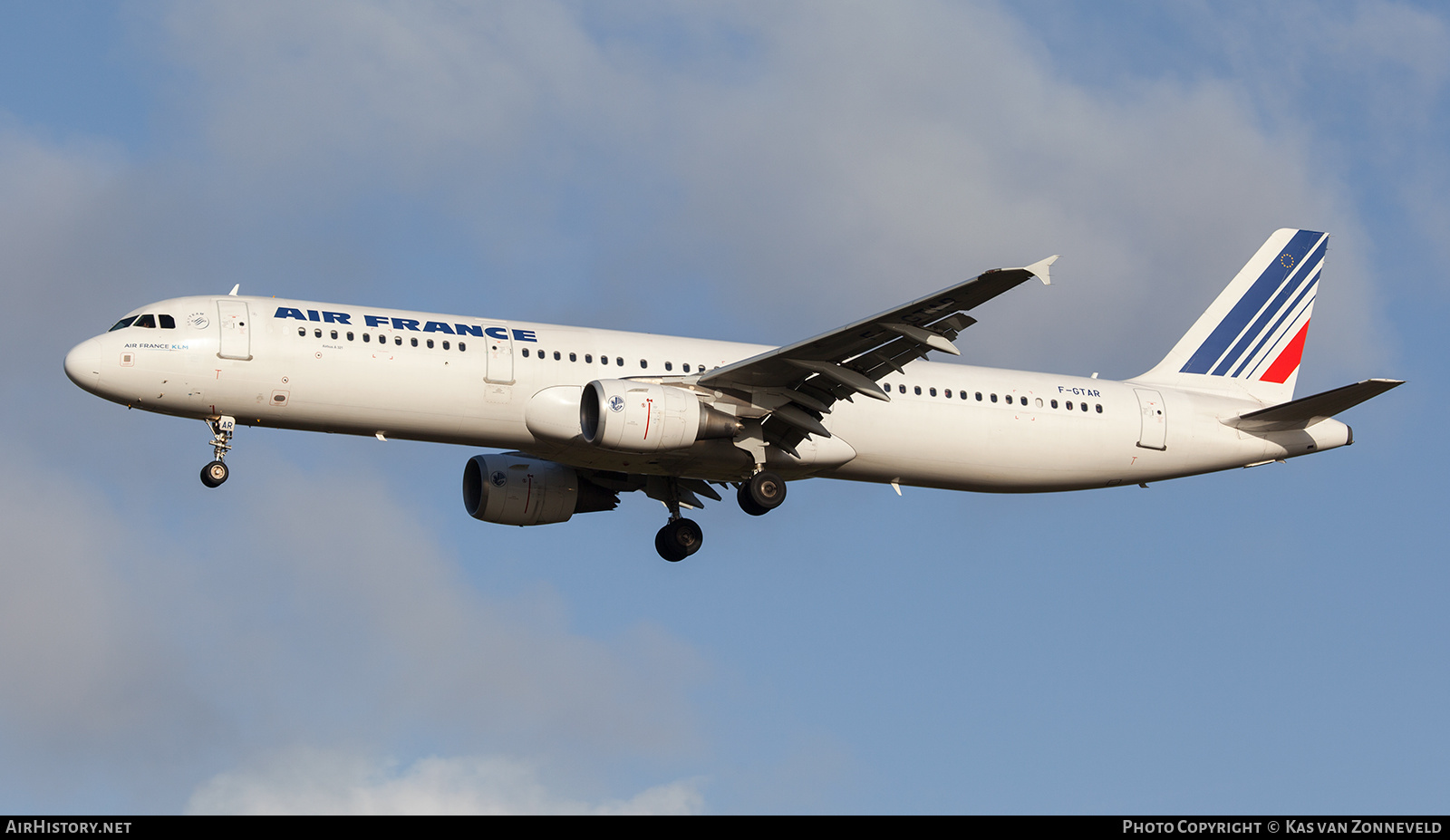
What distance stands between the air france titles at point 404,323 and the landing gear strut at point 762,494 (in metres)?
5.76

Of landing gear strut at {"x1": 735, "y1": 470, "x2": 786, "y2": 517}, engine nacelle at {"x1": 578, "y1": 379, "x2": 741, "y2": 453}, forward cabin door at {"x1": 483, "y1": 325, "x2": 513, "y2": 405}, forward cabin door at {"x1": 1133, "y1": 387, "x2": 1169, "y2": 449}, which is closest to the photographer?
engine nacelle at {"x1": 578, "y1": 379, "x2": 741, "y2": 453}

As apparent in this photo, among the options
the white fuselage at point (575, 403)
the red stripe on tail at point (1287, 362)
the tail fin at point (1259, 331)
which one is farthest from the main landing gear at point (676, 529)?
the red stripe on tail at point (1287, 362)

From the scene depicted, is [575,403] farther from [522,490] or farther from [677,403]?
[522,490]

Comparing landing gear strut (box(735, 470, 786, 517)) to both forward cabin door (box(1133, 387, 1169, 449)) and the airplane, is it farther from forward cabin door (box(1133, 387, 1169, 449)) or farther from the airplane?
forward cabin door (box(1133, 387, 1169, 449))

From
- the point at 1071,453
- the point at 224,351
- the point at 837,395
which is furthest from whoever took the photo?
the point at 1071,453

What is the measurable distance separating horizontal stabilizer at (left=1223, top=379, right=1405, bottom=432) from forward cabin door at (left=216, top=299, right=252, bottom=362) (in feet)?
75.5

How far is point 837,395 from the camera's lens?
3728cm

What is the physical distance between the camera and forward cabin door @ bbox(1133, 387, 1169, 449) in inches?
1634

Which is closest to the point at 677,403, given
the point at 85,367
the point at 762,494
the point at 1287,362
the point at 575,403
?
the point at 575,403

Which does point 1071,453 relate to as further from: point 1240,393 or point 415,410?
point 415,410

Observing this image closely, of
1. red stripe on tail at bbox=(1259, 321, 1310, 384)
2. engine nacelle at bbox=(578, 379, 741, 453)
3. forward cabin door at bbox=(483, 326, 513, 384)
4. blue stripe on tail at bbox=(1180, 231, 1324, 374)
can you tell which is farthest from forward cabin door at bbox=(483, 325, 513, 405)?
red stripe on tail at bbox=(1259, 321, 1310, 384)

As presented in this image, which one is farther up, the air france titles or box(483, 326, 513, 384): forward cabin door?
the air france titles
